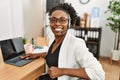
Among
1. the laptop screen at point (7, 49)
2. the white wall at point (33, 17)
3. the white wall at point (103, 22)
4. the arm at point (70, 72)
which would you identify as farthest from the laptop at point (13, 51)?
the white wall at point (103, 22)

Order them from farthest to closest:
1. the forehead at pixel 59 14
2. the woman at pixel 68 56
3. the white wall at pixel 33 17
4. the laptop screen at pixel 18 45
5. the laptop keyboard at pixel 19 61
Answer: the white wall at pixel 33 17, the laptop screen at pixel 18 45, the laptop keyboard at pixel 19 61, the forehead at pixel 59 14, the woman at pixel 68 56

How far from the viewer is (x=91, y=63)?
0.92 m

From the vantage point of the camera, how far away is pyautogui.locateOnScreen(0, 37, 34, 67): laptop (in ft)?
5.14

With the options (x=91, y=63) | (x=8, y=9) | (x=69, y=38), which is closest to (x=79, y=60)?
(x=91, y=63)

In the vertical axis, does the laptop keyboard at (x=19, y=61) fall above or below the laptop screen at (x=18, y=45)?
below

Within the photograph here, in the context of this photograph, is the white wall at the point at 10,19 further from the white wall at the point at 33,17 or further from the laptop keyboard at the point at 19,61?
the laptop keyboard at the point at 19,61

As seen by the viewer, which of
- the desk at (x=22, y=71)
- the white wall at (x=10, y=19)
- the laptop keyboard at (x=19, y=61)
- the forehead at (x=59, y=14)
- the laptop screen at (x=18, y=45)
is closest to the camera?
the forehead at (x=59, y=14)

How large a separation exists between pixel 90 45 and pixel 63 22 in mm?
2794

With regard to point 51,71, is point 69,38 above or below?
above

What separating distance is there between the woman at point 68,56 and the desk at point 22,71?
0.57 feet

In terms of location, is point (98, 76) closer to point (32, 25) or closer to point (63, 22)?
point (63, 22)

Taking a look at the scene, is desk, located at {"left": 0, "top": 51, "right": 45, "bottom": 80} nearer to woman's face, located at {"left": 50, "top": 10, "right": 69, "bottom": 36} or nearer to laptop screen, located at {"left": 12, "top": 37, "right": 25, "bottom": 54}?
laptop screen, located at {"left": 12, "top": 37, "right": 25, "bottom": 54}

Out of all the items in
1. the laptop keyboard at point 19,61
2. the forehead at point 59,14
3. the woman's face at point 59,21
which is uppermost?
the forehead at point 59,14

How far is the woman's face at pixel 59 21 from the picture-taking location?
1076 mm
